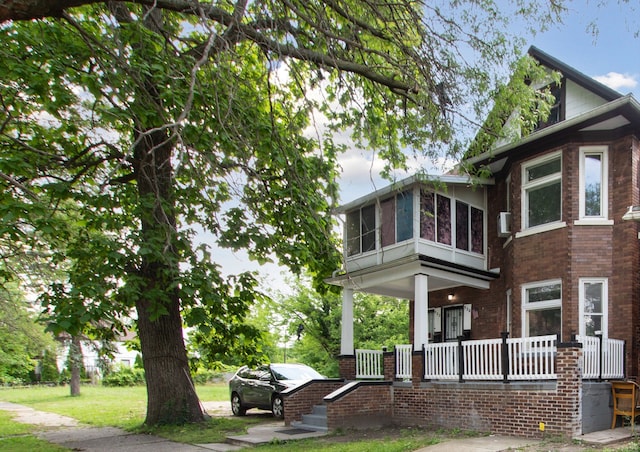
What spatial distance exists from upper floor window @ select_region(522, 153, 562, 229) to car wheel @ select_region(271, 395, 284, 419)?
791 cm

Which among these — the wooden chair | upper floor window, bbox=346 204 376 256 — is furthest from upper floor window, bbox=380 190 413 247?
the wooden chair

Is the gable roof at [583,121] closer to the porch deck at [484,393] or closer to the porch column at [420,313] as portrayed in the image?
the porch column at [420,313]

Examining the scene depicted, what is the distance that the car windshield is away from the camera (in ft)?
53.6

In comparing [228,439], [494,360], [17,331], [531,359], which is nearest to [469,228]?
[494,360]

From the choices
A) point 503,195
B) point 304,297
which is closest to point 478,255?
point 503,195

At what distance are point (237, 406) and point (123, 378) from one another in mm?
25387

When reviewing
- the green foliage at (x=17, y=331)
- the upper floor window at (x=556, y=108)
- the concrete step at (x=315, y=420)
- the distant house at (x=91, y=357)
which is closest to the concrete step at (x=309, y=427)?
the concrete step at (x=315, y=420)

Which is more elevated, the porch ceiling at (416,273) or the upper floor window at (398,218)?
the upper floor window at (398,218)

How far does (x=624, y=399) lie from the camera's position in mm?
10961

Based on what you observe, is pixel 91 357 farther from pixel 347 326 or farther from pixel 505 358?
pixel 505 358

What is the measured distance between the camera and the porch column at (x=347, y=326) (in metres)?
16.6

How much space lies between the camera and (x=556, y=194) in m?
13.2

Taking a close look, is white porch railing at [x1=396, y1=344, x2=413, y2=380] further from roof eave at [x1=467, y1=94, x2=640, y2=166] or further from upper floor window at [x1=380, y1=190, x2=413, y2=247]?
roof eave at [x1=467, y1=94, x2=640, y2=166]

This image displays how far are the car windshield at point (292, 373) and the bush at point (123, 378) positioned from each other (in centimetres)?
2639
